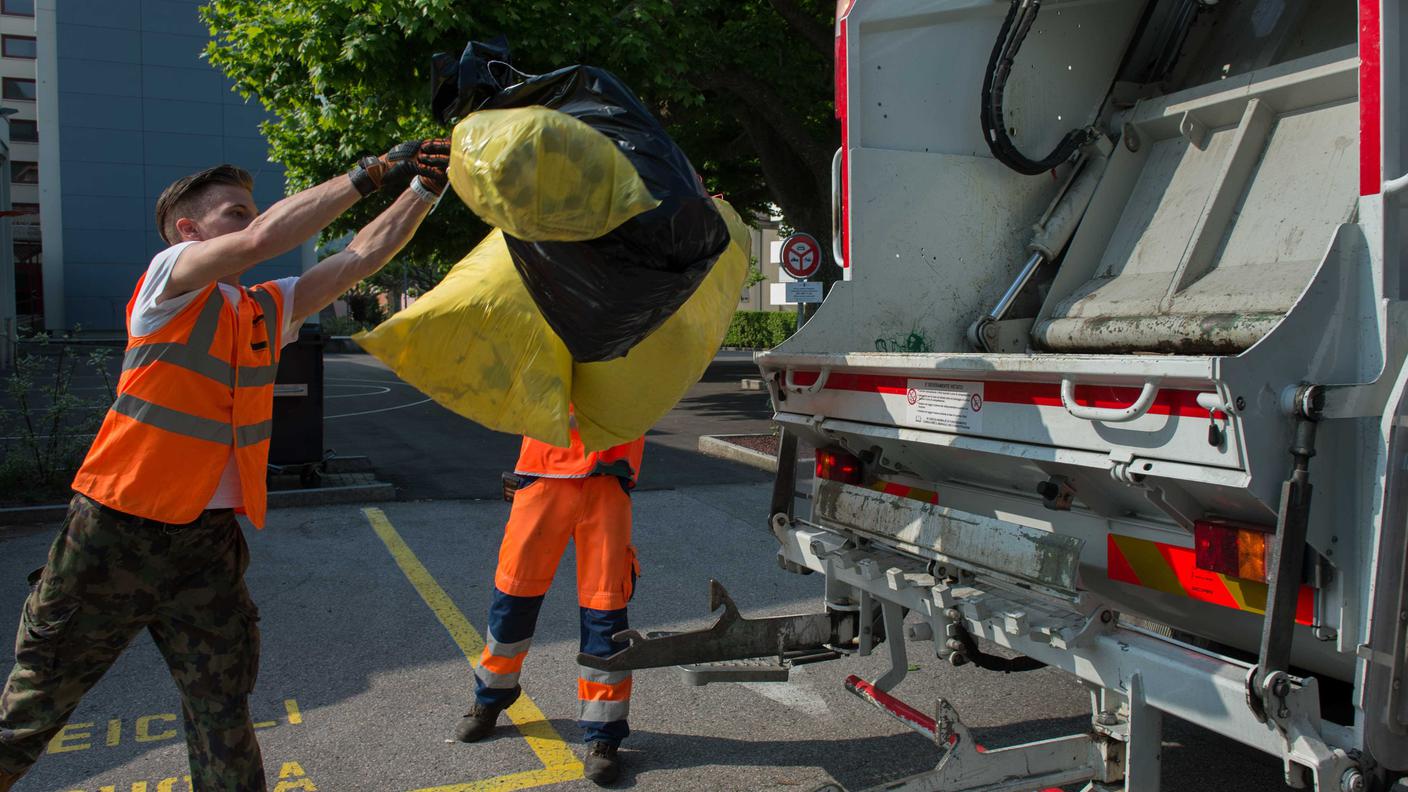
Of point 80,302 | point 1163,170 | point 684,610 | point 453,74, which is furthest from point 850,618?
point 80,302

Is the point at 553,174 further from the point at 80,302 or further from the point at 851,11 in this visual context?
the point at 80,302

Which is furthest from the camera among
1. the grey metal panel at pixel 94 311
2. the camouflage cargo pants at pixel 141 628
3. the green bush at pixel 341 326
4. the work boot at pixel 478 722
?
the green bush at pixel 341 326

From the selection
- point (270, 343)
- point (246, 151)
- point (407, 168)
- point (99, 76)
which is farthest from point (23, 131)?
point (407, 168)

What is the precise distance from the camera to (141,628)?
7.74 feet

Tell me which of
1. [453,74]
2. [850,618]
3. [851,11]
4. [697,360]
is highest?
[851,11]

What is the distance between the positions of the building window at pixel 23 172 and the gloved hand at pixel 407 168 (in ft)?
172

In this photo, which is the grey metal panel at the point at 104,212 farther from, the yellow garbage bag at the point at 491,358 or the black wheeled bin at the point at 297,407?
the yellow garbage bag at the point at 491,358

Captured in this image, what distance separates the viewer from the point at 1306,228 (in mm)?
2980

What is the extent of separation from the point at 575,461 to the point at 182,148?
37440 mm

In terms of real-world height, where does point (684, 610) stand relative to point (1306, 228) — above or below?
below

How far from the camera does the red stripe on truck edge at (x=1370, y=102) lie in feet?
7.06

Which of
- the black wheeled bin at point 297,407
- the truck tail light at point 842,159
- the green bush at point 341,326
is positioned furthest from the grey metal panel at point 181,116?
the truck tail light at point 842,159

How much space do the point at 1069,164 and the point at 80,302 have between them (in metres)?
37.7

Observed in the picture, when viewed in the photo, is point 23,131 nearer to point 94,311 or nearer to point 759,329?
point 94,311
